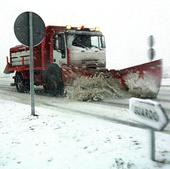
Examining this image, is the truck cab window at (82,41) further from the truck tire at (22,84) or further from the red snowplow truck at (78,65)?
the truck tire at (22,84)

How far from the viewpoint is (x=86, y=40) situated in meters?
16.6

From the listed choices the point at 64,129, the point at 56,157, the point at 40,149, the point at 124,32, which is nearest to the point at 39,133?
the point at 64,129

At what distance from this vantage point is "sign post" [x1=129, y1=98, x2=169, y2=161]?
536cm

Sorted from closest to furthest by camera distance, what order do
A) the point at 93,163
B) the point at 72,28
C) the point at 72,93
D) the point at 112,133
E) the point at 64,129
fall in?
the point at 93,163
the point at 112,133
the point at 64,129
the point at 72,93
the point at 72,28

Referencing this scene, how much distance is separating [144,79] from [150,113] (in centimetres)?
936

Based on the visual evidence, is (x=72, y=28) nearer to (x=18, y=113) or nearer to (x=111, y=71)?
(x=111, y=71)

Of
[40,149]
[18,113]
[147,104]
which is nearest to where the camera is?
[147,104]

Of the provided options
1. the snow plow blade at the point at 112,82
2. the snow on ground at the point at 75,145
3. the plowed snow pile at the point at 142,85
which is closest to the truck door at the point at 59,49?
the snow plow blade at the point at 112,82

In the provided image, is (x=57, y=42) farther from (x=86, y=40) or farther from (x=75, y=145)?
(x=75, y=145)

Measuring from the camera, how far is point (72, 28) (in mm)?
16500

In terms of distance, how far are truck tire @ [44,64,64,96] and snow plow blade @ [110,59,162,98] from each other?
92.8 inches

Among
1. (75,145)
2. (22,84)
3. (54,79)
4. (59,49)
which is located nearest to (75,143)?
(75,145)

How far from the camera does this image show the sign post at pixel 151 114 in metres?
5.36

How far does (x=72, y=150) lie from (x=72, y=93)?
8.33 metres
